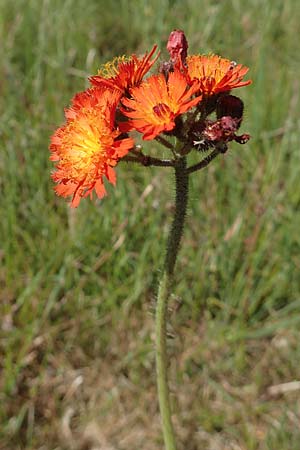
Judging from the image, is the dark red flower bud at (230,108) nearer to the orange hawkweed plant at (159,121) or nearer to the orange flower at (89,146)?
the orange hawkweed plant at (159,121)

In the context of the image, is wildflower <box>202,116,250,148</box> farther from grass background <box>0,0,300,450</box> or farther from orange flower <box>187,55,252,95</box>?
grass background <box>0,0,300,450</box>

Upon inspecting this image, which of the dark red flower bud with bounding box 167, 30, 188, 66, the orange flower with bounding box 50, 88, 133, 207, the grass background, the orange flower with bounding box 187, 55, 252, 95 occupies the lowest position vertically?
the grass background

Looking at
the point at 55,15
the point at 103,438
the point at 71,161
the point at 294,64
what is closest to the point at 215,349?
the point at 103,438

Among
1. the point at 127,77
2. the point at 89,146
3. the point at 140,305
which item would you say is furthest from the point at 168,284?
the point at 140,305

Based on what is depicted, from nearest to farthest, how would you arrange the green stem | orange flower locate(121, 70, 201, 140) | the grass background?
orange flower locate(121, 70, 201, 140) < the green stem < the grass background

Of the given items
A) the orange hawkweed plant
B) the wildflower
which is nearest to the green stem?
the orange hawkweed plant

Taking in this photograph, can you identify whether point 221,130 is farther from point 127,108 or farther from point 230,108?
point 127,108
